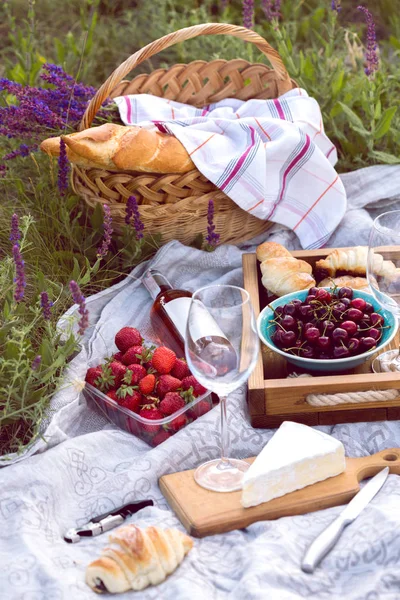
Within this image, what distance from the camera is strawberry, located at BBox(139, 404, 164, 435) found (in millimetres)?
1908

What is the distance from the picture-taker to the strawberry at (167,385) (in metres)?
1.94

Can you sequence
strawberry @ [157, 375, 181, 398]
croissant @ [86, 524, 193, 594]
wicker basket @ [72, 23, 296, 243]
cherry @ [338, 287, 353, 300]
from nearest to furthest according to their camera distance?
croissant @ [86, 524, 193, 594], strawberry @ [157, 375, 181, 398], cherry @ [338, 287, 353, 300], wicker basket @ [72, 23, 296, 243]

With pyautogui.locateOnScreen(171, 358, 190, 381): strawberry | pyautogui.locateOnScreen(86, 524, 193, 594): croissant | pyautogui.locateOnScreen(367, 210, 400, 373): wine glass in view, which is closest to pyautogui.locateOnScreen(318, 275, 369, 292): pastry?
pyautogui.locateOnScreen(367, 210, 400, 373): wine glass

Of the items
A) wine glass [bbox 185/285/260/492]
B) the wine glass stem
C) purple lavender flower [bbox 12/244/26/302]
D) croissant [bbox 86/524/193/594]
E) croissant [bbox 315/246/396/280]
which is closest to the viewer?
croissant [bbox 86/524/193/594]

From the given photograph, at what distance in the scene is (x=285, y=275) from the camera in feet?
7.43

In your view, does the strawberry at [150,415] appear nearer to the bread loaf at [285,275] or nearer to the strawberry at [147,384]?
the strawberry at [147,384]

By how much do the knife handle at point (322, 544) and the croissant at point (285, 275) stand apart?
0.79 metres

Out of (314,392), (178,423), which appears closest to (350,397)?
(314,392)

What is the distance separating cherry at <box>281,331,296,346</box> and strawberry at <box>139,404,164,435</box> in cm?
34

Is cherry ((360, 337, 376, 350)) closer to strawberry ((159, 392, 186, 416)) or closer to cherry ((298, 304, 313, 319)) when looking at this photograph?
cherry ((298, 304, 313, 319))

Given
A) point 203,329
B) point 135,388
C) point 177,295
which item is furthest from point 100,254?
point 203,329

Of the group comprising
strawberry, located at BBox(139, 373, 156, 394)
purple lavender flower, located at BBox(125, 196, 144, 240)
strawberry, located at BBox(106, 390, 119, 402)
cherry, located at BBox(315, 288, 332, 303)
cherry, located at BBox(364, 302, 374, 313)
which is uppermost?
purple lavender flower, located at BBox(125, 196, 144, 240)

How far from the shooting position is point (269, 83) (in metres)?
3.01

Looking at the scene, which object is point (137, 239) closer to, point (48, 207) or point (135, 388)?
point (48, 207)
